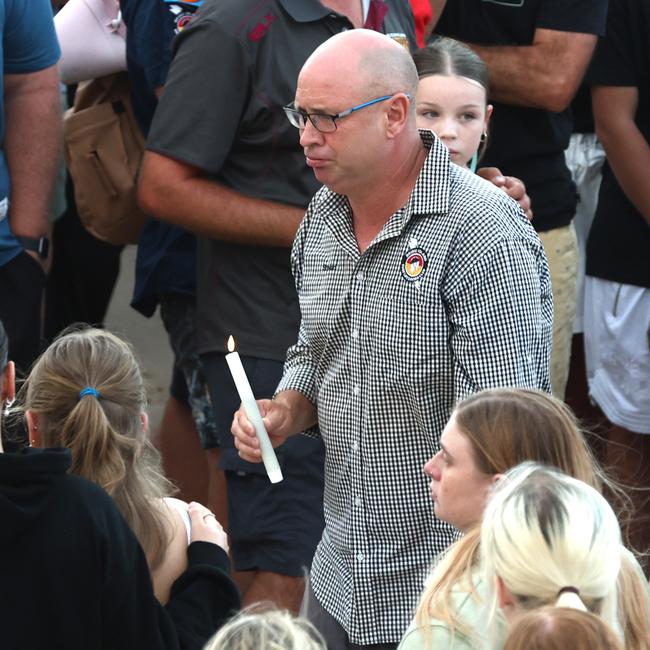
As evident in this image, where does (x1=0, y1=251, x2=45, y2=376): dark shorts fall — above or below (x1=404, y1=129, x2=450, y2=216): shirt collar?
below

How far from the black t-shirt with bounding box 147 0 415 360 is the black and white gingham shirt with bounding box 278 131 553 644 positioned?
0.63m

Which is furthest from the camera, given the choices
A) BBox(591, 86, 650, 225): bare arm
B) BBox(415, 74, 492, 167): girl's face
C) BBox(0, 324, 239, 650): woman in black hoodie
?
BBox(591, 86, 650, 225): bare arm

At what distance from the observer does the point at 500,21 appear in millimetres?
4848

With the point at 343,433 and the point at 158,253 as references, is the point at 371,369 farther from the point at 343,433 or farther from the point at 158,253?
the point at 158,253

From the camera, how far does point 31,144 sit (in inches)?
182

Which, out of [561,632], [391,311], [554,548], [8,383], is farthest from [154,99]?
[561,632]

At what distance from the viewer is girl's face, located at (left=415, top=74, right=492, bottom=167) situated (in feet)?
13.3

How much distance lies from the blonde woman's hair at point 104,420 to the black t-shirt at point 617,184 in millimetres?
2364

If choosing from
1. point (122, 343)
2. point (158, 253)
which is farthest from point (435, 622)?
point (158, 253)

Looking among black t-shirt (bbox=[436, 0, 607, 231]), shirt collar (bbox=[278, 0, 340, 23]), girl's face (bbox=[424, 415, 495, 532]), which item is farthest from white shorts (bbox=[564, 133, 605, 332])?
girl's face (bbox=[424, 415, 495, 532])

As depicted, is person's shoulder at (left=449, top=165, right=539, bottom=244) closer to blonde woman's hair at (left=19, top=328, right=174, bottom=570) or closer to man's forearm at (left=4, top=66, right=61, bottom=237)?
blonde woman's hair at (left=19, top=328, right=174, bottom=570)

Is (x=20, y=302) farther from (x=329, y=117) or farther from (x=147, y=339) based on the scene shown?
(x=147, y=339)

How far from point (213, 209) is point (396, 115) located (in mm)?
930

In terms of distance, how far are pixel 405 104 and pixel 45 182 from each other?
165 centimetres
